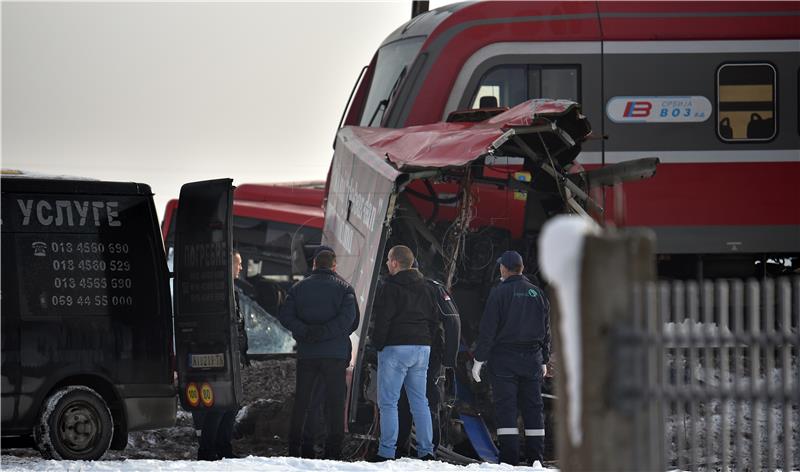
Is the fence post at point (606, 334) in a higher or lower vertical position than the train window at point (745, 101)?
lower

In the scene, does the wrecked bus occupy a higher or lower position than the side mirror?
higher

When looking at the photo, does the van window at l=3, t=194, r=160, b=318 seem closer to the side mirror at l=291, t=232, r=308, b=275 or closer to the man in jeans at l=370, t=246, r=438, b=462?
the man in jeans at l=370, t=246, r=438, b=462

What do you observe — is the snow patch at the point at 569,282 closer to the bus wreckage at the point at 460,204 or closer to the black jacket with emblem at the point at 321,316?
the black jacket with emblem at the point at 321,316

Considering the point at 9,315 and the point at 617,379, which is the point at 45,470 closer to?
the point at 9,315

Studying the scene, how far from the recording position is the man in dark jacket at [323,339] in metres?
11.5

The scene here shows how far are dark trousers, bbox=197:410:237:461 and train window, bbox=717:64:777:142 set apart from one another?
22.3 ft

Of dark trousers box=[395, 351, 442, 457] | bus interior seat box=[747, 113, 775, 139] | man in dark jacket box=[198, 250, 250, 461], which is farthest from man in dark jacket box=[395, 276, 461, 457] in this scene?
bus interior seat box=[747, 113, 775, 139]

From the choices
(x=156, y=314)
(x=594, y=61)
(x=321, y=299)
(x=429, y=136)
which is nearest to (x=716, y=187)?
(x=594, y=61)

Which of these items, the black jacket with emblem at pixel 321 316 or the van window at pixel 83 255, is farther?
the black jacket with emblem at pixel 321 316

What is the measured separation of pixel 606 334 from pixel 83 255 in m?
6.32

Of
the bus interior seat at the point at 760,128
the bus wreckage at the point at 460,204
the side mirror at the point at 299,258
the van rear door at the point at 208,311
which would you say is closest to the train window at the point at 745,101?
the bus interior seat at the point at 760,128

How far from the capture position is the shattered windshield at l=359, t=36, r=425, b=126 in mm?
15820

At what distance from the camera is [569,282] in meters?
5.18

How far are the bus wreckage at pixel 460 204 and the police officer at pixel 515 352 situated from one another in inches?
18.2
